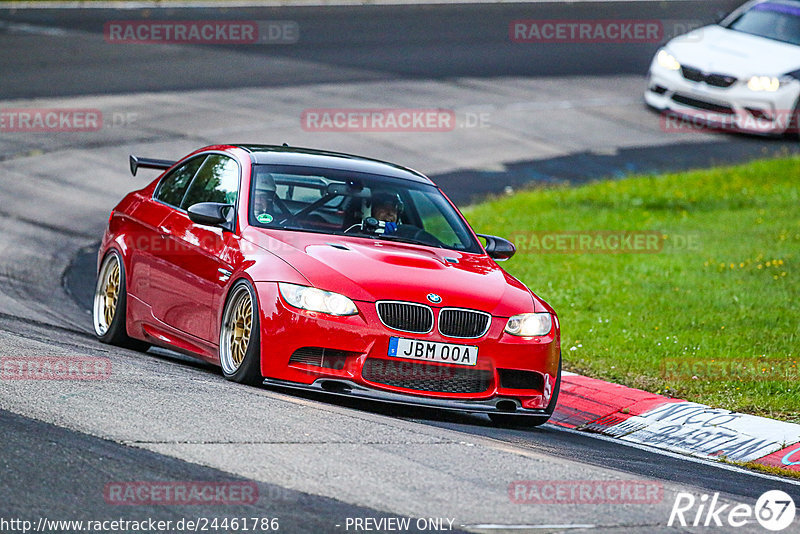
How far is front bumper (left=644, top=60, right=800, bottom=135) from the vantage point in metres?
22.2

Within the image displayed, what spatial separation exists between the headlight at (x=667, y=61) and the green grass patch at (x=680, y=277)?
2.55 m

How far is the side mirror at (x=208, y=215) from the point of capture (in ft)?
29.7

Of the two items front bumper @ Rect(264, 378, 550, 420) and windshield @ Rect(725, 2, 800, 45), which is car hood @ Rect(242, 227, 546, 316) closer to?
front bumper @ Rect(264, 378, 550, 420)

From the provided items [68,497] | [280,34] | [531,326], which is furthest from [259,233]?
[280,34]

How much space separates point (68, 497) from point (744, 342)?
23.8 feet

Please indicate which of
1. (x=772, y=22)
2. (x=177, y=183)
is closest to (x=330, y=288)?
(x=177, y=183)

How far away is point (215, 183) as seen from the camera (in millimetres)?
9781

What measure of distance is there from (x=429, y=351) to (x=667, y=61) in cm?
1591

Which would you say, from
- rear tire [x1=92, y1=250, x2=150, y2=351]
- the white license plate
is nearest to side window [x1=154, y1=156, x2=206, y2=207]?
rear tire [x1=92, y1=250, x2=150, y2=351]

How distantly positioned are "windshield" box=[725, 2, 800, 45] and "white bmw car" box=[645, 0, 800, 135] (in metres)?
0.02

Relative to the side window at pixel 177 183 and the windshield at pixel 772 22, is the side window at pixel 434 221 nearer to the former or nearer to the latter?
the side window at pixel 177 183

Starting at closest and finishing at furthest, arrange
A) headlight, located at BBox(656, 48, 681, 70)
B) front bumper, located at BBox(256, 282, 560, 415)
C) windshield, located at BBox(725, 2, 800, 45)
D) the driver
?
1. front bumper, located at BBox(256, 282, 560, 415)
2. the driver
3. headlight, located at BBox(656, 48, 681, 70)
4. windshield, located at BBox(725, 2, 800, 45)

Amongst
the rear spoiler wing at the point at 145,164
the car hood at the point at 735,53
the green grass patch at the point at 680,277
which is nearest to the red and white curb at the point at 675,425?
the green grass patch at the point at 680,277

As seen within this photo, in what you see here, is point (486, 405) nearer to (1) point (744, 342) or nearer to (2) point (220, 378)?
(2) point (220, 378)
